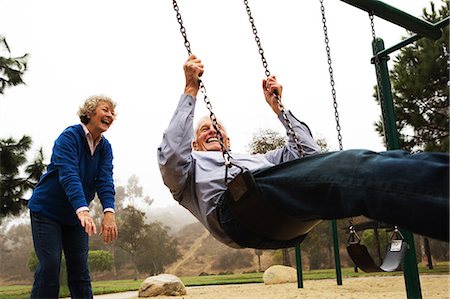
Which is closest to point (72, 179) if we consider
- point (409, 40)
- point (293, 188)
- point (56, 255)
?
point (56, 255)

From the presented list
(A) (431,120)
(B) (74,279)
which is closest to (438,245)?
(A) (431,120)

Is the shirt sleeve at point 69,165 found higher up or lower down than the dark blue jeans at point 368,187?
higher up

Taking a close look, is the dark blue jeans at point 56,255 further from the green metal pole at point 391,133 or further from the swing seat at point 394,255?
the green metal pole at point 391,133

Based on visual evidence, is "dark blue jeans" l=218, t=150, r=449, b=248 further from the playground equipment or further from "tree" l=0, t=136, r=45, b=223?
"tree" l=0, t=136, r=45, b=223

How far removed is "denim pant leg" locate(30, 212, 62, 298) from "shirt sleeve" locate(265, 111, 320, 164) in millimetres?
1135

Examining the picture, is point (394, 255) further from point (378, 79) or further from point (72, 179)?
point (72, 179)

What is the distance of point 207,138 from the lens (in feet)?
7.27

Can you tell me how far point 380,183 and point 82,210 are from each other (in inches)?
55.4

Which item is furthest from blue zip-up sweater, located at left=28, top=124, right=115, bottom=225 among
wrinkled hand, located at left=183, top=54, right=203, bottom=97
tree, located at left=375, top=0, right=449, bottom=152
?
tree, located at left=375, top=0, right=449, bottom=152

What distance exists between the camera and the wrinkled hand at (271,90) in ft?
7.04

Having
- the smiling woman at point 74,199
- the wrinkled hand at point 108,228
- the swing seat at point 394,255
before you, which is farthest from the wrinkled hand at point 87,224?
the swing seat at point 394,255

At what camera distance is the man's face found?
2.17 meters

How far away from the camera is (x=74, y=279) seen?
2217mm

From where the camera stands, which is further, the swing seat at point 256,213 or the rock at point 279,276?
the rock at point 279,276
